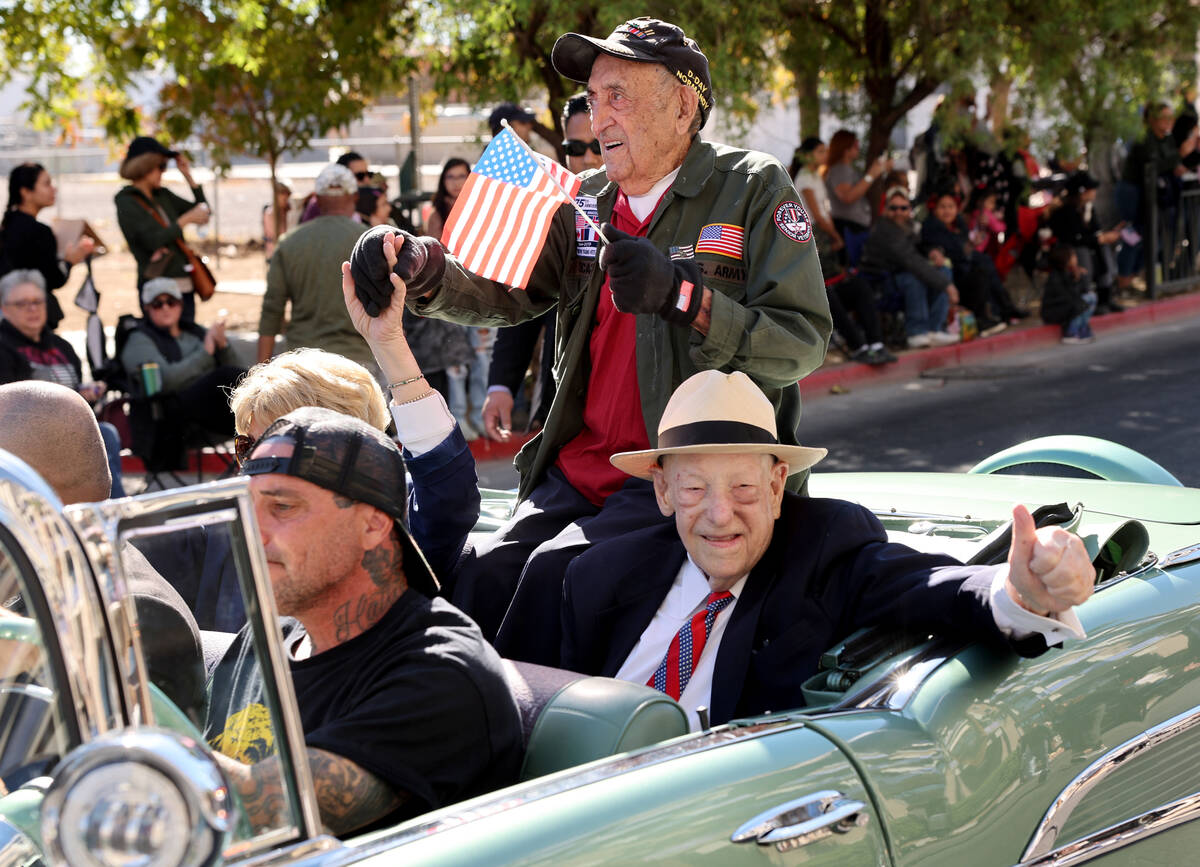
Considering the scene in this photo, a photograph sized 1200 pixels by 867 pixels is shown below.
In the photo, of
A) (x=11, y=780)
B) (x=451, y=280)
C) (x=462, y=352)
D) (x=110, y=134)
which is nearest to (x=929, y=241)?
(x=462, y=352)

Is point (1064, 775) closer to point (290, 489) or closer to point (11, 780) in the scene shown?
point (290, 489)

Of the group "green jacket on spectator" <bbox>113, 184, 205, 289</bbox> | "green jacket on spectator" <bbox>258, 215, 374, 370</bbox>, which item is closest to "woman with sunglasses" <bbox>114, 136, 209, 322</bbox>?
"green jacket on spectator" <bbox>113, 184, 205, 289</bbox>

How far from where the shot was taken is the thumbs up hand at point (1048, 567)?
7.88 ft

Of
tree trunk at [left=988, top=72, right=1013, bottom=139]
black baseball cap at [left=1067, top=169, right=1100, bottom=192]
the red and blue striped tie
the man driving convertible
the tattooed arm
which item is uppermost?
tree trunk at [left=988, top=72, right=1013, bottom=139]

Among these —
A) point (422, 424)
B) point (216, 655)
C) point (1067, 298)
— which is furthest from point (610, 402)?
point (1067, 298)

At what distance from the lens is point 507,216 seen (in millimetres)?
3820

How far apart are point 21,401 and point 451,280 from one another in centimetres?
113

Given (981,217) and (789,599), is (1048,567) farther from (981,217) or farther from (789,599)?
(981,217)

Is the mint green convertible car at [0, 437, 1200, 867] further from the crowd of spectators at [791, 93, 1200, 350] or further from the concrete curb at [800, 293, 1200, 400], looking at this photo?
the crowd of spectators at [791, 93, 1200, 350]

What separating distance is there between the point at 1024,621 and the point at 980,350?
429 inches

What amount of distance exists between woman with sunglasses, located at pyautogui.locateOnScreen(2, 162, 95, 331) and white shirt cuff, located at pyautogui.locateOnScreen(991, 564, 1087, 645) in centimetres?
783

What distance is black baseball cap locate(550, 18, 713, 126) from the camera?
3.61 meters

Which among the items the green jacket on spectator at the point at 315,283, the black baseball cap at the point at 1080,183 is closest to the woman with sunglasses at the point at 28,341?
the green jacket on spectator at the point at 315,283

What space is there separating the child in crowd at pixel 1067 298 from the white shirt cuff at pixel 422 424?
36.8ft
